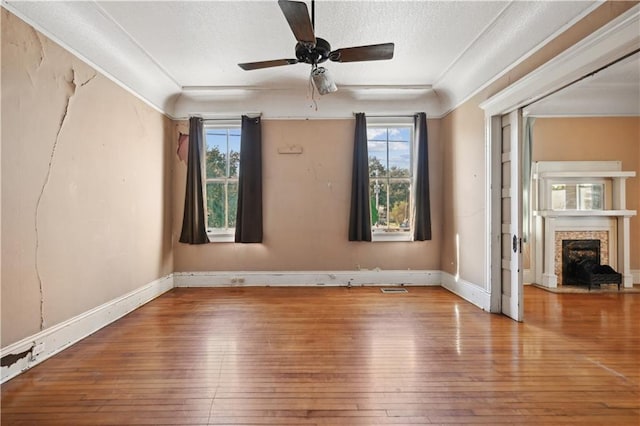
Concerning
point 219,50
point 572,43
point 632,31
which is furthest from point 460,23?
point 219,50

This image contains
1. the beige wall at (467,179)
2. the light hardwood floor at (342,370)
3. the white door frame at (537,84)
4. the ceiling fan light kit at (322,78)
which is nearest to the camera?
the light hardwood floor at (342,370)

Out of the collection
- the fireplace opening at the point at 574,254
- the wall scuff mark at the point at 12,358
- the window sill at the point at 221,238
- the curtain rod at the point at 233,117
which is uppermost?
the curtain rod at the point at 233,117

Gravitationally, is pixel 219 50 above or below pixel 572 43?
above

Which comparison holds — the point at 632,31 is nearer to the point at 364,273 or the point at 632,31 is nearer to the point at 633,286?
the point at 364,273

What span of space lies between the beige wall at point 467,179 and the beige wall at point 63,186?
4127 millimetres

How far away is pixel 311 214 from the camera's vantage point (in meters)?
4.86

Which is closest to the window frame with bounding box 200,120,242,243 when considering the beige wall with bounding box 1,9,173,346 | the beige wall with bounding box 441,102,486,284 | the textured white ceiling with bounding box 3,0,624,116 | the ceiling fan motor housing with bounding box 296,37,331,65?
the textured white ceiling with bounding box 3,0,624,116

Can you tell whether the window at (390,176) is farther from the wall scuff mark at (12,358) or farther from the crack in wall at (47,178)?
the wall scuff mark at (12,358)

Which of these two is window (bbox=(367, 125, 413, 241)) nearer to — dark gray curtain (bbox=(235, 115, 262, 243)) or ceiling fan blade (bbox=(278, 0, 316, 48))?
dark gray curtain (bbox=(235, 115, 262, 243))

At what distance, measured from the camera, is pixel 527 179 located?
477 cm

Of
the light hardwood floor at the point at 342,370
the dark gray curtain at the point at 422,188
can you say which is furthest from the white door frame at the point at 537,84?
the dark gray curtain at the point at 422,188

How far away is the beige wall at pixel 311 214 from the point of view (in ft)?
15.9

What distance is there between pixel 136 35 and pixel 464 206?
4.21 meters

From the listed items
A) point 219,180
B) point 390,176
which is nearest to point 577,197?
point 390,176
